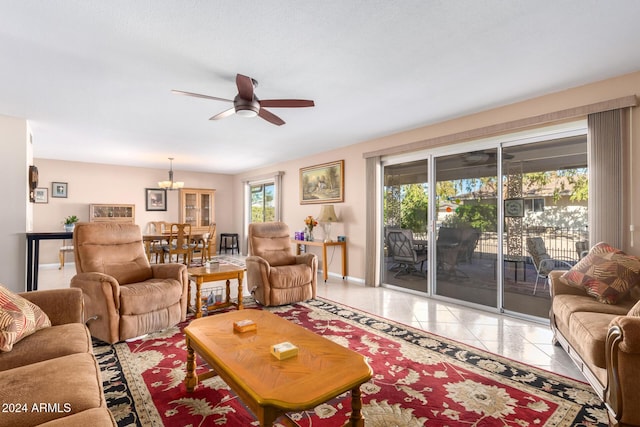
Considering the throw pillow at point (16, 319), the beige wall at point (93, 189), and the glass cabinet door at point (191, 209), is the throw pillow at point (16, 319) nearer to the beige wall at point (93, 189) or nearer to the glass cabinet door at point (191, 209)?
the beige wall at point (93, 189)

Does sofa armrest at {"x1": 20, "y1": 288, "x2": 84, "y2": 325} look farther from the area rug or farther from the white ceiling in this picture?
the white ceiling

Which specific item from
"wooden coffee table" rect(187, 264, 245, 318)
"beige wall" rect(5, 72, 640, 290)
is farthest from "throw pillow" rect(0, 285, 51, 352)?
"beige wall" rect(5, 72, 640, 290)

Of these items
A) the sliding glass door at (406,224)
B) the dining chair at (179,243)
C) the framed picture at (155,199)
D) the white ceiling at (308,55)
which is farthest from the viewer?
the framed picture at (155,199)

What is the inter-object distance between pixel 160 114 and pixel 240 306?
8.08 feet

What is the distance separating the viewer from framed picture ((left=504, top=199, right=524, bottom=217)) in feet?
11.6

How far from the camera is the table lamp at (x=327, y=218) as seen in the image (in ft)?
17.9

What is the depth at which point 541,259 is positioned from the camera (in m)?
3.47

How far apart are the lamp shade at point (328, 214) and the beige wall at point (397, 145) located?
0.17 metres

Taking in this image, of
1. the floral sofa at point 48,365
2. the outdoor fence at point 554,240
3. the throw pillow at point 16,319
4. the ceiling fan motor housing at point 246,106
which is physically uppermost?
the ceiling fan motor housing at point 246,106

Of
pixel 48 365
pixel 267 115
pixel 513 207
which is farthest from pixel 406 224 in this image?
pixel 48 365

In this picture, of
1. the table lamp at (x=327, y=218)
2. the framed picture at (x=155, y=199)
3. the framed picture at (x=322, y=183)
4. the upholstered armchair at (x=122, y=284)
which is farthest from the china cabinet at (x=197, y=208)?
the upholstered armchair at (x=122, y=284)

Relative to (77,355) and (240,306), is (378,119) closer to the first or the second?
(240,306)

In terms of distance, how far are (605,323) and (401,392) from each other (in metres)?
1.30

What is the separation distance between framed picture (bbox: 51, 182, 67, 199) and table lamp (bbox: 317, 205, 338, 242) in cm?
571
